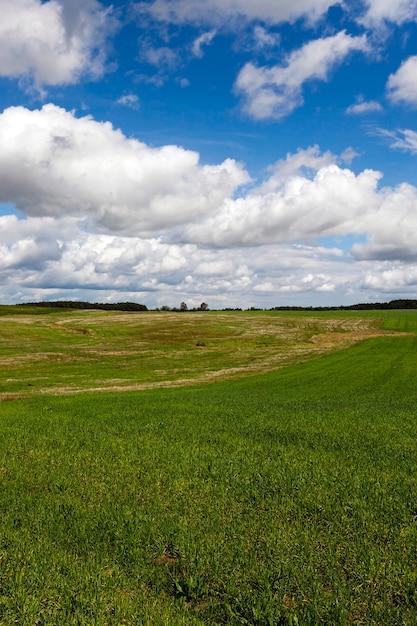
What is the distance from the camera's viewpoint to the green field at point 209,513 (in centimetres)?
726

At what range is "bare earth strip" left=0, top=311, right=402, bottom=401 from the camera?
4953 cm

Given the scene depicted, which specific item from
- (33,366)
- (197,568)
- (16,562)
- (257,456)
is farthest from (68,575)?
(33,366)

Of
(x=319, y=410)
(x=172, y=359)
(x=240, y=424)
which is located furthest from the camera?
(x=172, y=359)

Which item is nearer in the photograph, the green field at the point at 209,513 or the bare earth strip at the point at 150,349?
the green field at the point at 209,513

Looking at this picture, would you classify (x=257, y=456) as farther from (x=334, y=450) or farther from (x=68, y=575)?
(x=68, y=575)

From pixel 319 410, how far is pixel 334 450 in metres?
7.89

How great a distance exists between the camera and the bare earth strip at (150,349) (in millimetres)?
49531

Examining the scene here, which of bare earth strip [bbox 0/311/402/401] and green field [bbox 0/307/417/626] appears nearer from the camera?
green field [bbox 0/307/417/626]

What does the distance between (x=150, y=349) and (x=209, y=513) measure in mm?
70670

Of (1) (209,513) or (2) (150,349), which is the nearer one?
(1) (209,513)

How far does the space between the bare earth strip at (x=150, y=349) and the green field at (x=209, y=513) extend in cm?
2309

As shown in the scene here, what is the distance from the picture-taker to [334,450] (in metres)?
15.1

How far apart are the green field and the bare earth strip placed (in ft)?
75.8

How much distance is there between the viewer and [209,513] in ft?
33.9
